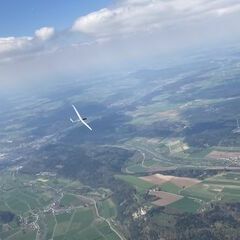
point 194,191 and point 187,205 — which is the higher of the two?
point 187,205

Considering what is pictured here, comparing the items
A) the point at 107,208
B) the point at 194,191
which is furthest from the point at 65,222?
the point at 194,191

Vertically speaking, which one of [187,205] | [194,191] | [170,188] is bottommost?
[170,188]

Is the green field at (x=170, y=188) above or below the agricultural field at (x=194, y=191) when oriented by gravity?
below

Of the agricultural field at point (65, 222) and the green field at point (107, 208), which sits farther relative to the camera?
the green field at point (107, 208)

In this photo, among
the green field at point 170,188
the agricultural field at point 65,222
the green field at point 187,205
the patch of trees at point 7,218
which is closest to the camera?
the green field at point 187,205

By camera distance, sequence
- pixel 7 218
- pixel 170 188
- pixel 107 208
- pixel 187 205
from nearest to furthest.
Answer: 1. pixel 187 205
2. pixel 107 208
3. pixel 170 188
4. pixel 7 218

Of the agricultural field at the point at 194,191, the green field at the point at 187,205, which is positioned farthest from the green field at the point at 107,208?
the green field at the point at 187,205

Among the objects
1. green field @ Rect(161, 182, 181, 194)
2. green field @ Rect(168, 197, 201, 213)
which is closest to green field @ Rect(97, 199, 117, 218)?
green field @ Rect(161, 182, 181, 194)

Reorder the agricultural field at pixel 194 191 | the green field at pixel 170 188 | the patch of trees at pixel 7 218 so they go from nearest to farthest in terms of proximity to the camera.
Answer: the agricultural field at pixel 194 191
the green field at pixel 170 188
the patch of trees at pixel 7 218

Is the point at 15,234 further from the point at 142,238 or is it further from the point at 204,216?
the point at 204,216

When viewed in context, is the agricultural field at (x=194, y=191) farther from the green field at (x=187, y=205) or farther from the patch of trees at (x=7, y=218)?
the patch of trees at (x=7, y=218)

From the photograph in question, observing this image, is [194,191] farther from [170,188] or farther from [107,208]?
[107,208]

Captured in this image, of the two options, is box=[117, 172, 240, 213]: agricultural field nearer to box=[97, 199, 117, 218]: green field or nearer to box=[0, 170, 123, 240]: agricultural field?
box=[97, 199, 117, 218]: green field
